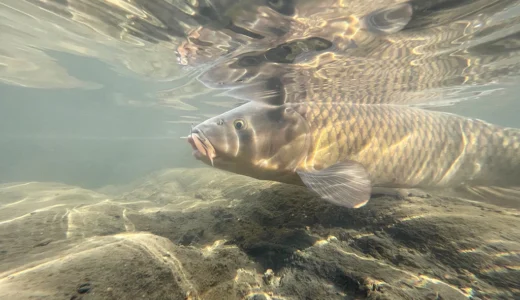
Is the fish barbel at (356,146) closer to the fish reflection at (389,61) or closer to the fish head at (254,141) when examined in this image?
the fish head at (254,141)

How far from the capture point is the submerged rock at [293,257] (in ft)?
5.06

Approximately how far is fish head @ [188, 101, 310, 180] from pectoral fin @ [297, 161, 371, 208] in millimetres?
545

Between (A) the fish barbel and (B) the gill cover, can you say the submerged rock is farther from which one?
(B) the gill cover

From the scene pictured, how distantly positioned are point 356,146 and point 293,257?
2.49m

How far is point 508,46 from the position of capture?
25.0 ft

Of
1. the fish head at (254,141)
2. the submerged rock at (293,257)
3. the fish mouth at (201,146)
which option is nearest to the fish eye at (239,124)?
the fish head at (254,141)

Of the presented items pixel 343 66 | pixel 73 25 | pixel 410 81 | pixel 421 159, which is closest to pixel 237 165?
pixel 421 159

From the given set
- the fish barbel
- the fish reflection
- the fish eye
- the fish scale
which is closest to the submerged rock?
the fish barbel

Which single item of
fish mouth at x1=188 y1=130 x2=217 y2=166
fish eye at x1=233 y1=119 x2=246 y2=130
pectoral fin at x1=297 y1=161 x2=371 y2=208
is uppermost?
fish eye at x1=233 y1=119 x2=246 y2=130

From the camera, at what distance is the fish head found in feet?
11.6

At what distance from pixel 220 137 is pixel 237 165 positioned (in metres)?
0.49

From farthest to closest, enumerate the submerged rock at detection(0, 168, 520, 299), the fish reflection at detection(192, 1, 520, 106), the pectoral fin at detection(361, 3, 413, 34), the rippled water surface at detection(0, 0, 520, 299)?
the fish reflection at detection(192, 1, 520, 106) → the pectoral fin at detection(361, 3, 413, 34) → the rippled water surface at detection(0, 0, 520, 299) → the submerged rock at detection(0, 168, 520, 299)

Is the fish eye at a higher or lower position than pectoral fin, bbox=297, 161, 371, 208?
higher

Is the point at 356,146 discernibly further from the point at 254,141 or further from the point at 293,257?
the point at 293,257
